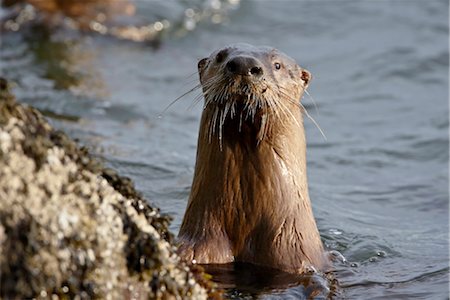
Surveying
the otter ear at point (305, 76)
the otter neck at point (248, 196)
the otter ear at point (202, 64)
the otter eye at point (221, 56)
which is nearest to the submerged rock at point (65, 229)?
the otter neck at point (248, 196)

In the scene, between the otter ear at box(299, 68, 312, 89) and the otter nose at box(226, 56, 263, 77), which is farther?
the otter ear at box(299, 68, 312, 89)

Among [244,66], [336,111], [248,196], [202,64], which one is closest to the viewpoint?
[244,66]

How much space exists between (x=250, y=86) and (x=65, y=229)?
1353 mm

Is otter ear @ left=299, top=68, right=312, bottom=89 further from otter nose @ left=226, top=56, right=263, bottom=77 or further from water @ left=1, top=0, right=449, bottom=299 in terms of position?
water @ left=1, top=0, right=449, bottom=299

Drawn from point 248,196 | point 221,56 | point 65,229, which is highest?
point 221,56

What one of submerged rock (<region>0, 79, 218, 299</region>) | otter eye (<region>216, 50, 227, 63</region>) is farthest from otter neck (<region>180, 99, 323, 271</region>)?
submerged rock (<region>0, 79, 218, 299</region>)

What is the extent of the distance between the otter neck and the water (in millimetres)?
222

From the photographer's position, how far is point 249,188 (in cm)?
399

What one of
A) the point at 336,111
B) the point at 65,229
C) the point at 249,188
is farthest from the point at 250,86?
the point at 336,111

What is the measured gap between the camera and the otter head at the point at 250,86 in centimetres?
375

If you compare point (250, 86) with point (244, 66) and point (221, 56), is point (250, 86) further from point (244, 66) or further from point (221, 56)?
point (221, 56)

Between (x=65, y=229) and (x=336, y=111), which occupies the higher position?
(x=336, y=111)

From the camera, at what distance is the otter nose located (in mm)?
3719

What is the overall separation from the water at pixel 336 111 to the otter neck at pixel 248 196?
222 mm
